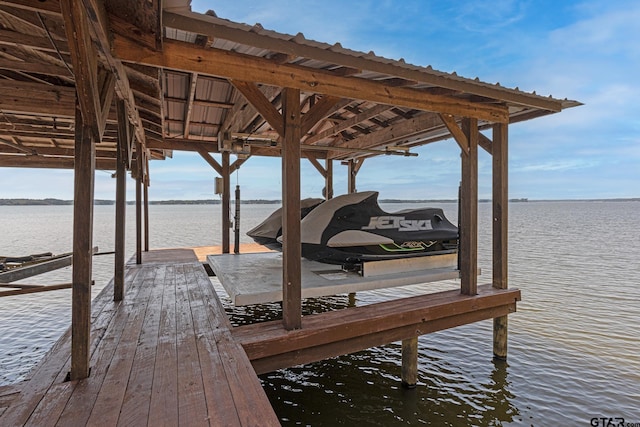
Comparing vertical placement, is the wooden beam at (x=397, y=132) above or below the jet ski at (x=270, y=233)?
above

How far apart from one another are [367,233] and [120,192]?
320 centimetres

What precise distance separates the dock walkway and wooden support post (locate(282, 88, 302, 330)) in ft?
2.37

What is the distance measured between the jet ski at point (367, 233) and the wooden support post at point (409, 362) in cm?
126

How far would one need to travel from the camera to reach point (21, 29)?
2506 millimetres

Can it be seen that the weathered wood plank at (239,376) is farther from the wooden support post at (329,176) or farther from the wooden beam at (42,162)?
the wooden beam at (42,162)

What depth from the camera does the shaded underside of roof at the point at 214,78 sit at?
2.34 metres

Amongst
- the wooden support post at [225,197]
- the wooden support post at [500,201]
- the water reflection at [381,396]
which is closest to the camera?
the water reflection at [381,396]

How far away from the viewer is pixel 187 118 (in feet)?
18.1

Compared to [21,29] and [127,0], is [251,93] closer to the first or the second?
[127,0]

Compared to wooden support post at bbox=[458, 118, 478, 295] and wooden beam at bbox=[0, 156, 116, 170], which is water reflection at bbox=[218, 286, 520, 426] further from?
wooden beam at bbox=[0, 156, 116, 170]

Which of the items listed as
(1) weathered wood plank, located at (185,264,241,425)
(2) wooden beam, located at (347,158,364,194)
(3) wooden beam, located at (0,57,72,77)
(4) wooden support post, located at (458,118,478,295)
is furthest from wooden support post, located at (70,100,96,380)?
(2) wooden beam, located at (347,158,364,194)

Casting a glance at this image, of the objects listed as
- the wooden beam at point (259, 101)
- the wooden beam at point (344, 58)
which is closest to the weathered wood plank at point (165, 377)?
the wooden beam at point (259, 101)

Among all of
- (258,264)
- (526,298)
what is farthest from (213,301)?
(526,298)

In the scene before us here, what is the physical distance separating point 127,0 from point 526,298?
9.33 m
